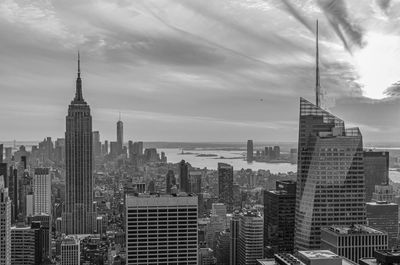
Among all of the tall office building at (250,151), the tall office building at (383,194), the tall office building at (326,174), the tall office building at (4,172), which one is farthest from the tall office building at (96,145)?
the tall office building at (383,194)

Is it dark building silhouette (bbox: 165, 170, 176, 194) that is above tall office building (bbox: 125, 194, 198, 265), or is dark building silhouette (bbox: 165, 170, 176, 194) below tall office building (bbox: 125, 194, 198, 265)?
above

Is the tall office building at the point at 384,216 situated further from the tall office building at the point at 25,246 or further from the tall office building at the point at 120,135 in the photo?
the tall office building at the point at 25,246

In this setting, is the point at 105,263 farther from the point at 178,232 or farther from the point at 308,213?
the point at 308,213

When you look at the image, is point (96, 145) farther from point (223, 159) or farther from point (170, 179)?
point (223, 159)

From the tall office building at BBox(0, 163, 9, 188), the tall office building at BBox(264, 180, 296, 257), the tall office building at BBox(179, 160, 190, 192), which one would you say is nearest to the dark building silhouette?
the tall office building at BBox(179, 160, 190, 192)

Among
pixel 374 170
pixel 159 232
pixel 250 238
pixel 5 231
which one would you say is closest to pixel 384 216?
pixel 374 170

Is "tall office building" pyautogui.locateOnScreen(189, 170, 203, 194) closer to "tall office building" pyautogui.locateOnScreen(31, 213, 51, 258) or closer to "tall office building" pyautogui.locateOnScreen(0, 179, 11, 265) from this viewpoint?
"tall office building" pyautogui.locateOnScreen(0, 179, 11, 265)

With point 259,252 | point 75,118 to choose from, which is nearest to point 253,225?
point 259,252
